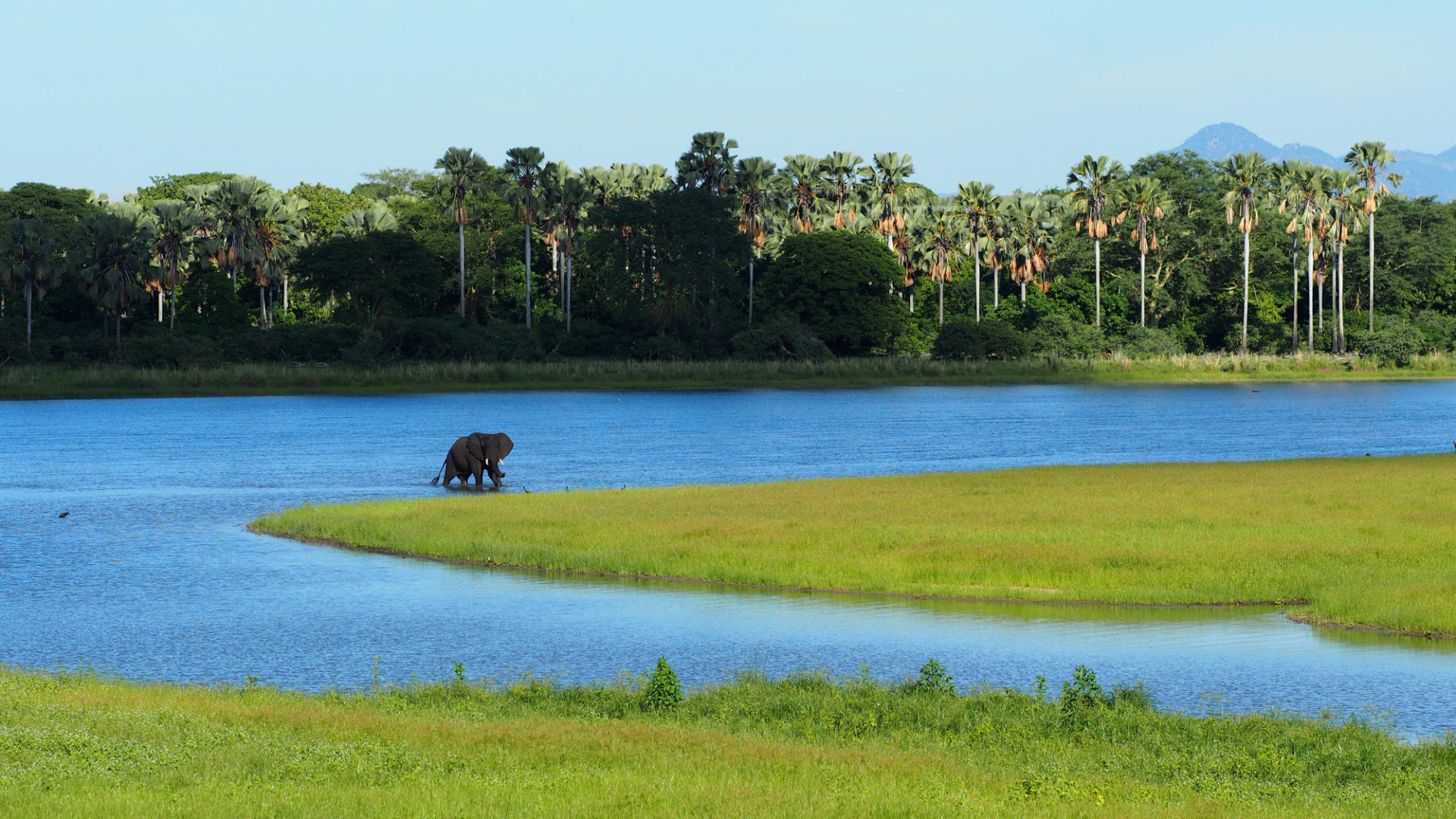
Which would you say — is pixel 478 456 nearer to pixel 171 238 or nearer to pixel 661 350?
pixel 661 350

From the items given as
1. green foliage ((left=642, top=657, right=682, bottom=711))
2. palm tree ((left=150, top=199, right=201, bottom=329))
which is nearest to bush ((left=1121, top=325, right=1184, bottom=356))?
palm tree ((left=150, top=199, right=201, bottom=329))

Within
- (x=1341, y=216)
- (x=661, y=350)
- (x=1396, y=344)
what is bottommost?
(x=1396, y=344)

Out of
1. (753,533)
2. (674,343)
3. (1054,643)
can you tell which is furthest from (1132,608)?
(674,343)

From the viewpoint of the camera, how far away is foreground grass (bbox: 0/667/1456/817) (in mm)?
10914

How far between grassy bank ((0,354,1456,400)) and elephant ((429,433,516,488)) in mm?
60626

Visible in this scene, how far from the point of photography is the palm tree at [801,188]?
433 ft

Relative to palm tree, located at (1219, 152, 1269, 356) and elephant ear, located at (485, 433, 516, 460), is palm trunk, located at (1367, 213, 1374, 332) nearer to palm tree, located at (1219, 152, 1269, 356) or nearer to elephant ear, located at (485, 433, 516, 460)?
palm tree, located at (1219, 152, 1269, 356)

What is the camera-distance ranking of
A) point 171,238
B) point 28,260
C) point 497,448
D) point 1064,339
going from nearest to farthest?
point 497,448 → point 28,260 → point 171,238 → point 1064,339

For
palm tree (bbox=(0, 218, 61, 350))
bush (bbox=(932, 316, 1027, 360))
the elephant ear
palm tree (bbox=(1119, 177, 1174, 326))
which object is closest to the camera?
the elephant ear

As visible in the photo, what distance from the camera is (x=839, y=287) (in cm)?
11888

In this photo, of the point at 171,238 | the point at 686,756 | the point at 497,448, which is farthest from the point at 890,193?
the point at 686,756

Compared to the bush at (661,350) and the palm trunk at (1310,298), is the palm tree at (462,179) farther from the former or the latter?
the palm trunk at (1310,298)

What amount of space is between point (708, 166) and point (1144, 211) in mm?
37585

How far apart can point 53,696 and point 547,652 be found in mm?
6474
